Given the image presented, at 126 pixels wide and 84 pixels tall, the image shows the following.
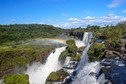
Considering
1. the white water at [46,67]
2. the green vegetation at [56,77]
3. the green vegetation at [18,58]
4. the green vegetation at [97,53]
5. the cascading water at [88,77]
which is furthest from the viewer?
the green vegetation at [18,58]

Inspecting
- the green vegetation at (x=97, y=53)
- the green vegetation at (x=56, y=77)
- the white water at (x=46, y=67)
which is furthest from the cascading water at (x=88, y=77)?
the white water at (x=46, y=67)

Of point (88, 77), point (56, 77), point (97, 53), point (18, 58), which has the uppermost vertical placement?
point (97, 53)

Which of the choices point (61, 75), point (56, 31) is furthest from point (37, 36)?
point (61, 75)

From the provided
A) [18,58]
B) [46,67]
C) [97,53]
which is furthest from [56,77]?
[18,58]

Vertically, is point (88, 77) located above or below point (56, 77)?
above

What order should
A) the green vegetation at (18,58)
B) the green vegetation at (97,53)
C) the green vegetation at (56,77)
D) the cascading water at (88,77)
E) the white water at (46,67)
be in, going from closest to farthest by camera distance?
1. the cascading water at (88,77)
2. the green vegetation at (97,53)
3. the green vegetation at (56,77)
4. the white water at (46,67)
5. the green vegetation at (18,58)

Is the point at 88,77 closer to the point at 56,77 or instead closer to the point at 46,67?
the point at 56,77

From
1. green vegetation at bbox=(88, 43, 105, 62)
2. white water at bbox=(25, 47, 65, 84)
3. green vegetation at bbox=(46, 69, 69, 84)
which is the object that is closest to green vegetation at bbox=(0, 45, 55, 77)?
white water at bbox=(25, 47, 65, 84)

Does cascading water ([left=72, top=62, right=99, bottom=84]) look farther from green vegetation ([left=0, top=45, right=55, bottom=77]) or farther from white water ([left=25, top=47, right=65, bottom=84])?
green vegetation ([left=0, top=45, right=55, bottom=77])

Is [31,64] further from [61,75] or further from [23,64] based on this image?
[61,75]

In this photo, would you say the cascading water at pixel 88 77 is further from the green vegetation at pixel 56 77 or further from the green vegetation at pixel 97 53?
the green vegetation at pixel 56 77

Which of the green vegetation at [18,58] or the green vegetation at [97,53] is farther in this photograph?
the green vegetation at [18,58]
